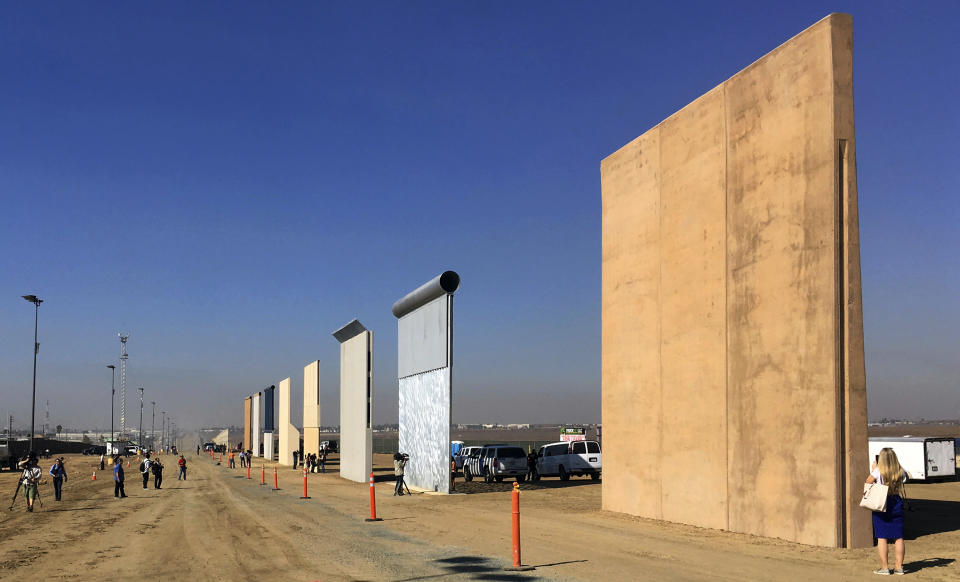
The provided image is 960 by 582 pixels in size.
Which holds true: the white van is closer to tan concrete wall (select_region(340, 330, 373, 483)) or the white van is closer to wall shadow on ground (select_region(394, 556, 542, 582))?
tan concrete wall (select_region(340, 330, 373, 483))

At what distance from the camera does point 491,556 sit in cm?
1306

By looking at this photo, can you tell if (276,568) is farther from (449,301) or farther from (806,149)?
(449,301)

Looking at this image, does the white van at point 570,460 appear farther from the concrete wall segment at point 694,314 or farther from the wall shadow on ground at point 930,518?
the concrete wall segment at point 694,314

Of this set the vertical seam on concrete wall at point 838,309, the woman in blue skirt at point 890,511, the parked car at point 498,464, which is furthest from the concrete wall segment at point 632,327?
the parked car at point 498,464

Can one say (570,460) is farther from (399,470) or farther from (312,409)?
(312,409)

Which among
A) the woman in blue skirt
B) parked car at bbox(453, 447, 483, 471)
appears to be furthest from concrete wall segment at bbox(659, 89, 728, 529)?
parked car at bbox(453, 447, 483, 471)

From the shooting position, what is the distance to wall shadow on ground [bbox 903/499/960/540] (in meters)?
15.5

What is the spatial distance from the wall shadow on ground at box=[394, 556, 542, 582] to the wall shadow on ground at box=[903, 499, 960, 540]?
7881mm

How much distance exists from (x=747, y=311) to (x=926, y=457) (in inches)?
893

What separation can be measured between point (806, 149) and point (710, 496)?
23.4 feet

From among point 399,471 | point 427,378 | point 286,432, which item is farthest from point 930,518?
point 286,432

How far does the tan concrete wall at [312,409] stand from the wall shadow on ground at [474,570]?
46572 millimetres

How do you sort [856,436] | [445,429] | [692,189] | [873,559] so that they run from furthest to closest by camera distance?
1. [445,429]
2. [692,189]
3. [856,436]
4. [873,559]

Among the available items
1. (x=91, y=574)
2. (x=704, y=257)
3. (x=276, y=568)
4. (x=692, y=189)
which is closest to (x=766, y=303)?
(x=704, y=257)
